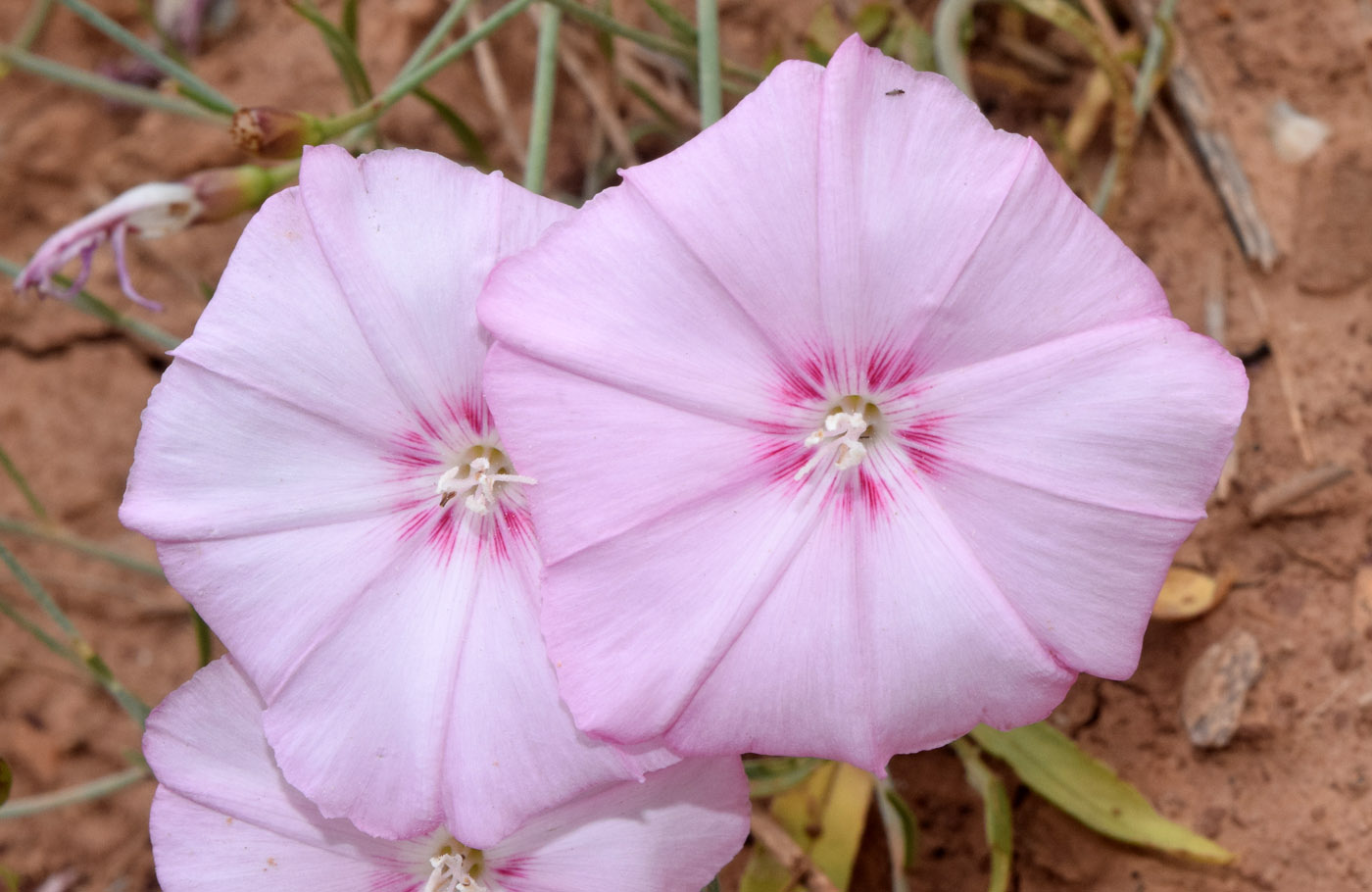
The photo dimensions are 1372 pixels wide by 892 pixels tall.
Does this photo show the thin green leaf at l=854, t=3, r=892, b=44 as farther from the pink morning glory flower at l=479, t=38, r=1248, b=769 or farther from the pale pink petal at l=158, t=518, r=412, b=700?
the pale pink petal at l=158, t=518, r=412, b=700

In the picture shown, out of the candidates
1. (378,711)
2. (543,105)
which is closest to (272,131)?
(543,105)

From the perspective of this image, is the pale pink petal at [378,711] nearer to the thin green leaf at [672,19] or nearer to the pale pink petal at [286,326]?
the pale pink petal at [286,326]

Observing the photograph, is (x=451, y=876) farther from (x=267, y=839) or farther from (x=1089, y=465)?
(x=1089, y=465)

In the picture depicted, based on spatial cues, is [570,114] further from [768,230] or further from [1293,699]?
[1293,699]

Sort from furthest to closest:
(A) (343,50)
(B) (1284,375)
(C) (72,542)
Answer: (C) (72,542) → (B) (1284,375) → (A) (343,50)

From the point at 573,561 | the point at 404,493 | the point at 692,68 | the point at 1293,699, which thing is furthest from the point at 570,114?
the point at 1293,699

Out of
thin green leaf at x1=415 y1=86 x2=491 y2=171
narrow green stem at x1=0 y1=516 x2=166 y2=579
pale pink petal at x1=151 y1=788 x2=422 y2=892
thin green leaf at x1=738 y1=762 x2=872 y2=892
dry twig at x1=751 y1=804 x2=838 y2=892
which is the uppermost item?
thin green leaf at x1=415 y1=86 x2=491 y2=171

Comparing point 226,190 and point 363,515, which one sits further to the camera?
point 226,190

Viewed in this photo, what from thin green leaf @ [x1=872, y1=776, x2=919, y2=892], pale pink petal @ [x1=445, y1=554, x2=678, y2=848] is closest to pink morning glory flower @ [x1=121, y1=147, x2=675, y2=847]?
pale pink petal @ [x1=445, y1=554, x2=678, y2=848]
